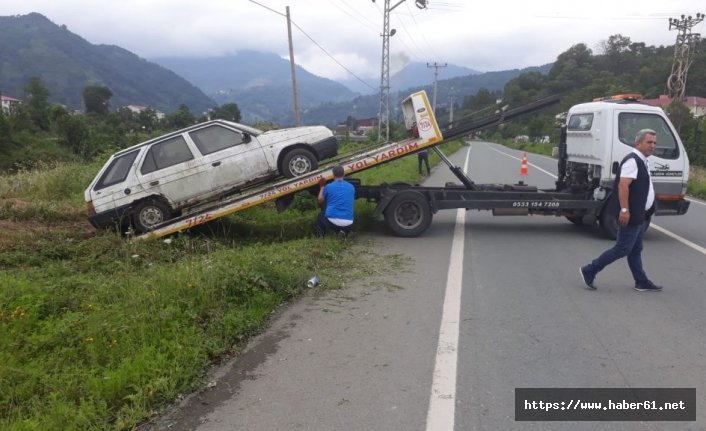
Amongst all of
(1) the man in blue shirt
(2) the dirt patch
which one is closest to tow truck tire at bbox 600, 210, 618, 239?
(1) the man in blue shirt

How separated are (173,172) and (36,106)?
65837 millimetres

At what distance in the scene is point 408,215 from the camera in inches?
368

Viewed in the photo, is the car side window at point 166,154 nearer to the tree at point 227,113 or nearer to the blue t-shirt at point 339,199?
the blue t-shirt at point 339,199

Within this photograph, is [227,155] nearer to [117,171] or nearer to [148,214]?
[148,214]

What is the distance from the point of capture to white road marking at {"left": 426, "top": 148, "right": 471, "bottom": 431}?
135 inches

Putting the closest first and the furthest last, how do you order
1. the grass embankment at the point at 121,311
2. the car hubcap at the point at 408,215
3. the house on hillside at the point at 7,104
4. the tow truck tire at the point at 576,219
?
the grass embankment at the point at 121,311
the car hubcap at the point at 408,215
the tow truck tire at the point at 576,219
the house on hillside at the point at 7,104

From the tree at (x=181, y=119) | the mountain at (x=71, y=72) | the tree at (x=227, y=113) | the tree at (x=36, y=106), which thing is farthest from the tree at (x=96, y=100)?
the mountain at (x=71, y=72)

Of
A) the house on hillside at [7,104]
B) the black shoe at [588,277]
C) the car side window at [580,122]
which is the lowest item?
the black shoe at [588,277]

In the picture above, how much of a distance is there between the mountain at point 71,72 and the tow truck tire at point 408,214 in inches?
5016

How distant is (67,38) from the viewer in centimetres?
18375

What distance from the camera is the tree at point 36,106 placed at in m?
60.0

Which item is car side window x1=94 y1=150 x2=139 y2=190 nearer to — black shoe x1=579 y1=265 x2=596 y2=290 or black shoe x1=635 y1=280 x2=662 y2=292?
black shoe x1=579 y1=265 x2=596 y2=290

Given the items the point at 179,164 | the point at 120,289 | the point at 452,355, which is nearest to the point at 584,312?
the point at 452,355

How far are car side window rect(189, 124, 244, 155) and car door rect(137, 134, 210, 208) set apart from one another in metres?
0.20
